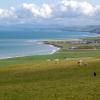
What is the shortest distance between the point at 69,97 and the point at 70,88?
15.0ft

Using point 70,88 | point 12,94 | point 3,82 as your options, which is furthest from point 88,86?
point 3,82

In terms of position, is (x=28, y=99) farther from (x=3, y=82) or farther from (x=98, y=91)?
(x=3, y=82)

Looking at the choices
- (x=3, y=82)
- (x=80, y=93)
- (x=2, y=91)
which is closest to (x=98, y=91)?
(x=80, y=93)

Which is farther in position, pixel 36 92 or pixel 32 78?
pixel 32 78

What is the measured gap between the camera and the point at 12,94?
3269cm

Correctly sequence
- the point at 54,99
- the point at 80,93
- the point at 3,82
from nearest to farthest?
the point at 54,99
the point at 80,93
the point at 3,82

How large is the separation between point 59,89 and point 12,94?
4306mm

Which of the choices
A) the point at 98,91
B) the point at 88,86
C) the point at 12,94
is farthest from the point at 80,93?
the point at 12,94

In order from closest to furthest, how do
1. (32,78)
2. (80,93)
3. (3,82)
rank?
(80,93) → (3,82) → (32,78)

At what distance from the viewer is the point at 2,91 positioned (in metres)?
35.0

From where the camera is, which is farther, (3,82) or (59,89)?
(3,82)

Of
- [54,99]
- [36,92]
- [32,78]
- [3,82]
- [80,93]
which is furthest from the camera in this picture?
[32,78]

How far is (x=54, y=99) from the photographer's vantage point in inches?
1137

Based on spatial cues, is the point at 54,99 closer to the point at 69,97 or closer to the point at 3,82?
the point at 69,97
